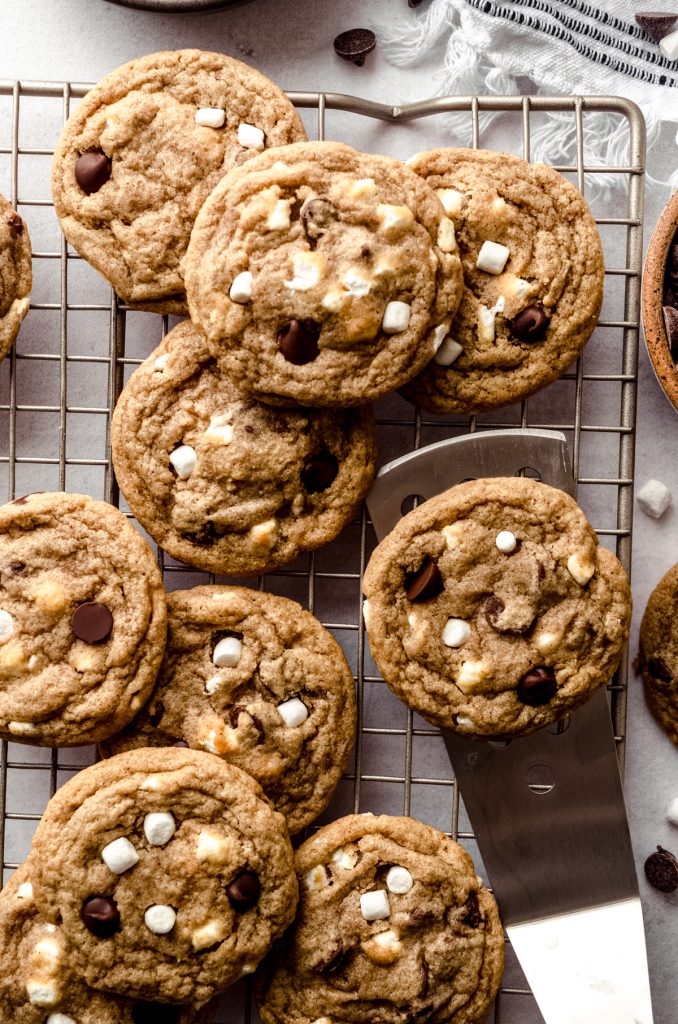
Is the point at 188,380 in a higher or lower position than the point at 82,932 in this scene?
higher

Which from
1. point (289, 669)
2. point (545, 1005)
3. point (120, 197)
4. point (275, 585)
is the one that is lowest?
point (545, 1005)

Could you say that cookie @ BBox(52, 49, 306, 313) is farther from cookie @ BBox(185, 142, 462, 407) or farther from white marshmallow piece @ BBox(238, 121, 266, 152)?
cookie @ BBox(185, 142, 462, 407)

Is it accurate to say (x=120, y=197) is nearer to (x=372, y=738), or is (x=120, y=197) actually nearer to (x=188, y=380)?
(x=188, y=380)

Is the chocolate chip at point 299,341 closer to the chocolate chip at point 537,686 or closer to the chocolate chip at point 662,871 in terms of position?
the chocolate chip at point 537,686

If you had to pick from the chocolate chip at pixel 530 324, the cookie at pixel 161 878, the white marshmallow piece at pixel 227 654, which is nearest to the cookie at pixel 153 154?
the chocolate chip at pixel 530 324

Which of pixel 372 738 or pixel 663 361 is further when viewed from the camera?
pixel 372 738

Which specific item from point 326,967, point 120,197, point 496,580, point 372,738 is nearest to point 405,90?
point 120,197

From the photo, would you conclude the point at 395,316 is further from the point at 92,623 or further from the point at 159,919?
the point at 159,919

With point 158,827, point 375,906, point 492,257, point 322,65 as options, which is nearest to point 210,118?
point 322,65
